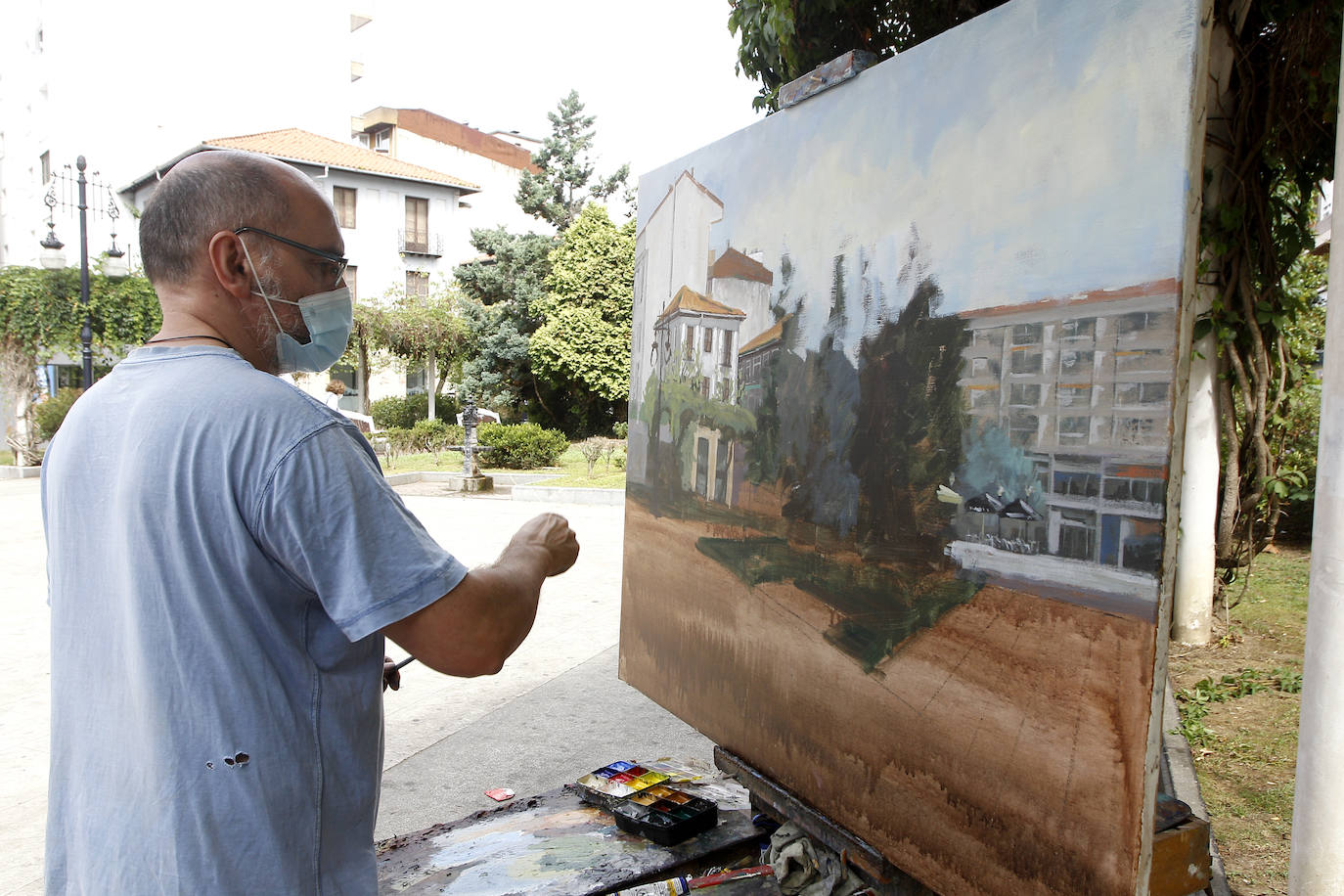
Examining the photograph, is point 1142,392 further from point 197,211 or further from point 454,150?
point 454,150

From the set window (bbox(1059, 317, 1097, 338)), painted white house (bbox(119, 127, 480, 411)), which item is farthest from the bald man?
painted white house (bbox(119, 127, 480, 411))

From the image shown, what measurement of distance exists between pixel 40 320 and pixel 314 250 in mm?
20803

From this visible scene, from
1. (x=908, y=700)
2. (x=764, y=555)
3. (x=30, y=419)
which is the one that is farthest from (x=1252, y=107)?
(x=30, y=419)

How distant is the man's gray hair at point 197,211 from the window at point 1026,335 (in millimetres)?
1523

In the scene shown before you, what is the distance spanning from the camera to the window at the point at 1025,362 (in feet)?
6.42

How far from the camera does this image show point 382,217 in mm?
28672

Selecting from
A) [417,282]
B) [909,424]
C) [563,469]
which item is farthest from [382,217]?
[909,424]

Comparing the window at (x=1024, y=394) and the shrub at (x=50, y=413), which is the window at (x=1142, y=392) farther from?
the shrub at (x=50, y=413)

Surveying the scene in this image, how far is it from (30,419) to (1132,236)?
850 inches

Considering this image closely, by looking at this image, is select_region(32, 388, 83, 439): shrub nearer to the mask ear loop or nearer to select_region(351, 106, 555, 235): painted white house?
select_region(351, 106, 555, 235): painted white house

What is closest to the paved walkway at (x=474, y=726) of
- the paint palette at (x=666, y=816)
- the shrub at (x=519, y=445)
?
the paint palette at (x=666, y=816)

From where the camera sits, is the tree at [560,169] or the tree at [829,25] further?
the tree at [560,169]

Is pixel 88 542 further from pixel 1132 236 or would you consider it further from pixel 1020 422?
pixel 1132 236

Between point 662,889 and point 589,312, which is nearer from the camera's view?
point 662,889
